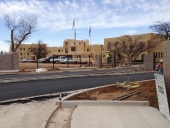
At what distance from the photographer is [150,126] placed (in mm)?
4934

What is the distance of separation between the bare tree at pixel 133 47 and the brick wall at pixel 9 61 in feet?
82.3

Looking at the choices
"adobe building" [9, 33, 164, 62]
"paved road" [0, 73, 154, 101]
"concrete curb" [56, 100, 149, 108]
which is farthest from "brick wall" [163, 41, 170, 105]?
"adobe building" [9, 33, 164, 62]

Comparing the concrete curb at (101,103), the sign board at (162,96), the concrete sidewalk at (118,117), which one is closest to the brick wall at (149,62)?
the concrete curb at (101,103)

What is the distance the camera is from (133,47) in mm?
47656

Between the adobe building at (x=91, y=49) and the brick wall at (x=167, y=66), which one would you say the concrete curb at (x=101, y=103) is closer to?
the brick wall at (x=167, y=66)

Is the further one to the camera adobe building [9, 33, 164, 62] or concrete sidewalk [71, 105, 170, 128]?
adobe building [9, 33, 164, 62]

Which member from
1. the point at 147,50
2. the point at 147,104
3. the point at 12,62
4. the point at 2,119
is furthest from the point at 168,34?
the point at 2,119

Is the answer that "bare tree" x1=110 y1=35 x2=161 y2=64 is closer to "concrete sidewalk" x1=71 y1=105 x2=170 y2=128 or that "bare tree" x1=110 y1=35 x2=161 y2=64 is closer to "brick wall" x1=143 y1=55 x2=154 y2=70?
"brick wall" x1=143 y1=55 x2=154 y2=70

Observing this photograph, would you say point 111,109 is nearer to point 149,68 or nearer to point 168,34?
point 149,68

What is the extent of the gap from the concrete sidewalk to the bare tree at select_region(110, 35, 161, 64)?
122 feet

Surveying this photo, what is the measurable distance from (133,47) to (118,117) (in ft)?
143

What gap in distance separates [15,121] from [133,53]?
4336 centimetres

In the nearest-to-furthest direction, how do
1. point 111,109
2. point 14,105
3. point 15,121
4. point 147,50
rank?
point 15,121 → point 111,109 → point 14,105 → point 147,50

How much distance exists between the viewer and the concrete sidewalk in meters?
5.05
